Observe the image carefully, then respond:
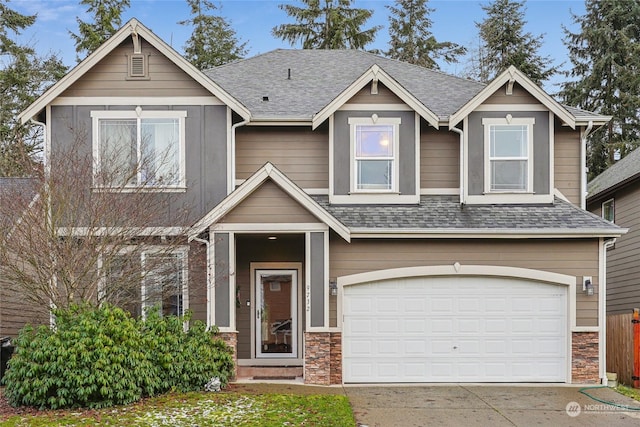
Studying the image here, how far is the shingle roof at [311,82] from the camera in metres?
13.6

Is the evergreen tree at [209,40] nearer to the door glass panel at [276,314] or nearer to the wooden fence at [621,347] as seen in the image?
the door glass panel at [276,314]

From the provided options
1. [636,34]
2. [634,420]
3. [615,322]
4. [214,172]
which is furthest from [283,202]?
[636,34]

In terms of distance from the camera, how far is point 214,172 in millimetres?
12211

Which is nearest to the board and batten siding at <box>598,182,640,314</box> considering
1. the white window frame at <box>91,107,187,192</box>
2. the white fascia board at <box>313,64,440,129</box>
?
the white fascia board at <box>313,64,440,129</box>

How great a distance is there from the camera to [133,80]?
12.3 meters

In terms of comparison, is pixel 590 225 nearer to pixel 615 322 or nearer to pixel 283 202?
pixel 615 322

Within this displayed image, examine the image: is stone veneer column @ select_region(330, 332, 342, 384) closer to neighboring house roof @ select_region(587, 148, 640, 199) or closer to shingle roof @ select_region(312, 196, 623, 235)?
shingle roof @ select_region(312, 196, 623, 235)

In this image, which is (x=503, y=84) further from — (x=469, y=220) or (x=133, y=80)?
(x=133, y=80)

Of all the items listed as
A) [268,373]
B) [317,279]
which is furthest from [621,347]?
[268,373]

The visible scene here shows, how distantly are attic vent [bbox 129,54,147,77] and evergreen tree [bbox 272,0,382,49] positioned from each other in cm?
1730

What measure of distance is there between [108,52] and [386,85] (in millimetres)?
5829

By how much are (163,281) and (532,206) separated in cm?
774

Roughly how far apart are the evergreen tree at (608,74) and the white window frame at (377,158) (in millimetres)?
19041

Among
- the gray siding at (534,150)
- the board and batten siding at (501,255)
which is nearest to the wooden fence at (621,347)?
the board and batten siding at (501,255)
